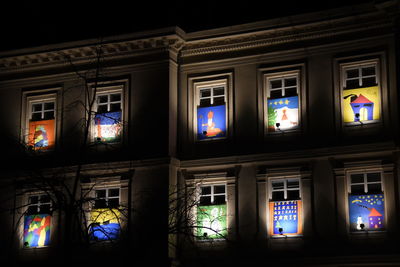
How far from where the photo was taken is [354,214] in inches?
1038

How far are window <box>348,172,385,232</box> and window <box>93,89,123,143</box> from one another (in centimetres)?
856

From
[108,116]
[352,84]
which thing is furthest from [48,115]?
A: [352,84]

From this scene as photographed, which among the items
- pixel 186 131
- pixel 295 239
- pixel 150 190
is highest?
pixel 186 131

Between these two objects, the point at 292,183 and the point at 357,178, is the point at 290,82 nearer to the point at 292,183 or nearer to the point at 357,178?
the point at 292,183

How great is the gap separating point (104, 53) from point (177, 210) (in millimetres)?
6859

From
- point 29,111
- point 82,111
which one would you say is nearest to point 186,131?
point 82,111

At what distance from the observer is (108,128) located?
97.4ft

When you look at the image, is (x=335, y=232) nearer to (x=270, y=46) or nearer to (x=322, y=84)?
(x=322, y=84)

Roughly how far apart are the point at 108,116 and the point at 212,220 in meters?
5.52

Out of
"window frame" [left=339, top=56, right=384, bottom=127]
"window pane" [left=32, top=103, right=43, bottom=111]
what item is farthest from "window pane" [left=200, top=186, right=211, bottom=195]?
"window pane" [left=32, top=103, right=43, bottom=111]

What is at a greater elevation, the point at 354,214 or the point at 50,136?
the point at 50,136

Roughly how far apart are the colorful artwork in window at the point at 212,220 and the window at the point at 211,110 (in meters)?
2.57

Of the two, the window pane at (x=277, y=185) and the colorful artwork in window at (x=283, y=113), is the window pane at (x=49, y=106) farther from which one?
the window pane at (x=277, y=185)

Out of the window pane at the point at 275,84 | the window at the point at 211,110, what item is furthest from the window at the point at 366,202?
the window at the point at 211,110
